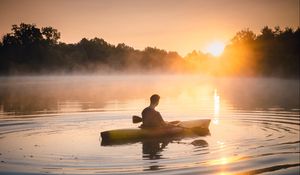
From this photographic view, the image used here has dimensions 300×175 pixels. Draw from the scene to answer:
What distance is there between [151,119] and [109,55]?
128605 mm

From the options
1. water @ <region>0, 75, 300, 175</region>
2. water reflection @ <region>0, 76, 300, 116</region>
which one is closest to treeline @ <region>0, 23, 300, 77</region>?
water reflection @ <region>0, 76, 300, 116</region>

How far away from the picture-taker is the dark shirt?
50.5ft

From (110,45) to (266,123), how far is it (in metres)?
133

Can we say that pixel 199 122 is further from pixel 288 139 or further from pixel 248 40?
pixel 248 40

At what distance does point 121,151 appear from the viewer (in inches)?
521

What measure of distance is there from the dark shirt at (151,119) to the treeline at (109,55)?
223 ft

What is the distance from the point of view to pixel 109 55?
143 metres

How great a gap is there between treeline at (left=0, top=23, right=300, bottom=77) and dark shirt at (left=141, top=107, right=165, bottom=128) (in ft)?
223

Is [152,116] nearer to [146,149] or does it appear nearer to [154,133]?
[154,133]

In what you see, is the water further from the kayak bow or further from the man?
the man

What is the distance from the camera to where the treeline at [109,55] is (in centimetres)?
8606

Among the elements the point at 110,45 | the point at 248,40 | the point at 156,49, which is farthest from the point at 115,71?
the point at 248,40

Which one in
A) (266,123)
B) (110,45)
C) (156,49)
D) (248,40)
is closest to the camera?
(266,123)

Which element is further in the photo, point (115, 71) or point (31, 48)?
point (115, 71)
